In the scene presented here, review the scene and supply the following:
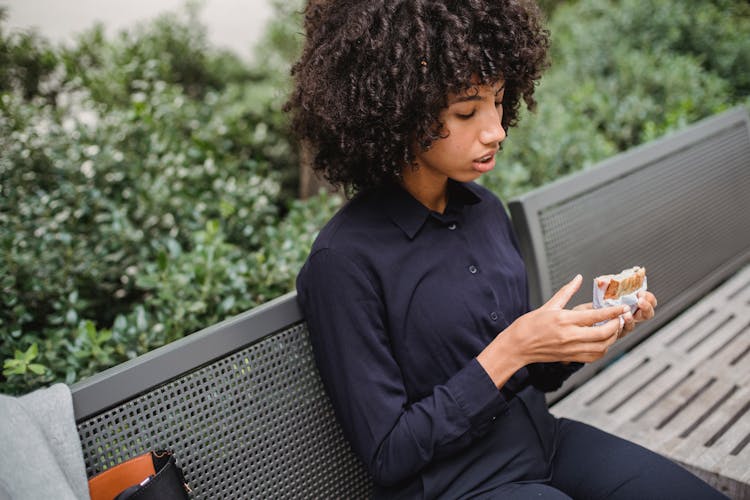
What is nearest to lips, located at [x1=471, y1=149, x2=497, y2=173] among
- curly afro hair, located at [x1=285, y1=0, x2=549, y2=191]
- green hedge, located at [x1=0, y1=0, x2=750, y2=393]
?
curly afro hair, located at [x1=285, y1=0, x2=549, y2=191]

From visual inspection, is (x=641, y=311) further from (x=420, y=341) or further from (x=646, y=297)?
(x=420, y=341)

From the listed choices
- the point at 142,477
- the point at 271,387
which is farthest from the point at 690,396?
the point at 142,477

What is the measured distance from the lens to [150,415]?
64.5 inches

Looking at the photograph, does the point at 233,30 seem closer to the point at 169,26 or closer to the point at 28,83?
the point at 169,26

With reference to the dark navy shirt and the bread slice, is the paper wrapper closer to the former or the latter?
the bread slice

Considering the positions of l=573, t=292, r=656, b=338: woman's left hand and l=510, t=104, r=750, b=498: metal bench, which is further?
l=510, t=104, r=750, b=498: metal bench

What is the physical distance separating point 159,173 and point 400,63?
2216 mm

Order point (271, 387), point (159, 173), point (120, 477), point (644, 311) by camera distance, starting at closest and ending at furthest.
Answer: point (120, 477)
point (644, 311)
point (271, 387)
point (159, 173)

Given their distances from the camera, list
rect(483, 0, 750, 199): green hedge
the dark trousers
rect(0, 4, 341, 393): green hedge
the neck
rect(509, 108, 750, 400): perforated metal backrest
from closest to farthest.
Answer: the dark trousers < the neck < rect(0, 4, 341, 393): green hedge < rect(509, 108, 750, 400): perforated metal backrest < rect(483, 0, 750, 199): green hedge

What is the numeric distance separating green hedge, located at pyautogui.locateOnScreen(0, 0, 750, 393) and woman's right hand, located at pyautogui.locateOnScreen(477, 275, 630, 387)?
1100mm

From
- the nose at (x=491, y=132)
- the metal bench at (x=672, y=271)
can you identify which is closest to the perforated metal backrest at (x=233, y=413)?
the nose at (x=491, y=132)

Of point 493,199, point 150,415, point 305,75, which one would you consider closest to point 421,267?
point 493,199

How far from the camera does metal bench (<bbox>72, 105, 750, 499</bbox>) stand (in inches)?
63.4

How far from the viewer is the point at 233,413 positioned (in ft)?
5.78
